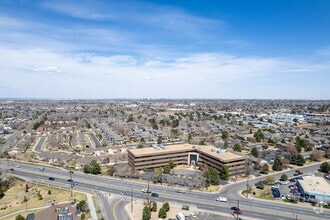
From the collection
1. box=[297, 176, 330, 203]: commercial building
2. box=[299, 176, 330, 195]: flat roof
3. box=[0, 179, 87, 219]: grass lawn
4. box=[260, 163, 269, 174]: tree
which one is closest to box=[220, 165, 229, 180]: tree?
box=[260, 163, 269, 174]: tree

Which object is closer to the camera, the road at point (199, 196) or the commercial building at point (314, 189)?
the road at point (199, 196)

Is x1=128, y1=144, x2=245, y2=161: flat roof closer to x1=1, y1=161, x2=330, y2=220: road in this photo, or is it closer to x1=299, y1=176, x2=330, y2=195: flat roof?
x1=1, y1=161, x2=330, y2=220: road

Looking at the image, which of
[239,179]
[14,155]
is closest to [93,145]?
[14,155]

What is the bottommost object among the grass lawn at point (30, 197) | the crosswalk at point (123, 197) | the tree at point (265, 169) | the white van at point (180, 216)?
the grass lawn at point (30, 197)

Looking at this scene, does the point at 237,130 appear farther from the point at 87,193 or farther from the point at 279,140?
the point at 87,193

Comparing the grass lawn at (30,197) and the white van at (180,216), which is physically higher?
the white van at (180,216)

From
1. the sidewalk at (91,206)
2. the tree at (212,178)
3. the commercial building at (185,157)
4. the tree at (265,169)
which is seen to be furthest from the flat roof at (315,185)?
the sidewalk at (91,206)

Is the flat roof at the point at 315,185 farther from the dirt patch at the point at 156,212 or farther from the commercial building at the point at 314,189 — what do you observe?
the dirt patch at the point at 156,212
